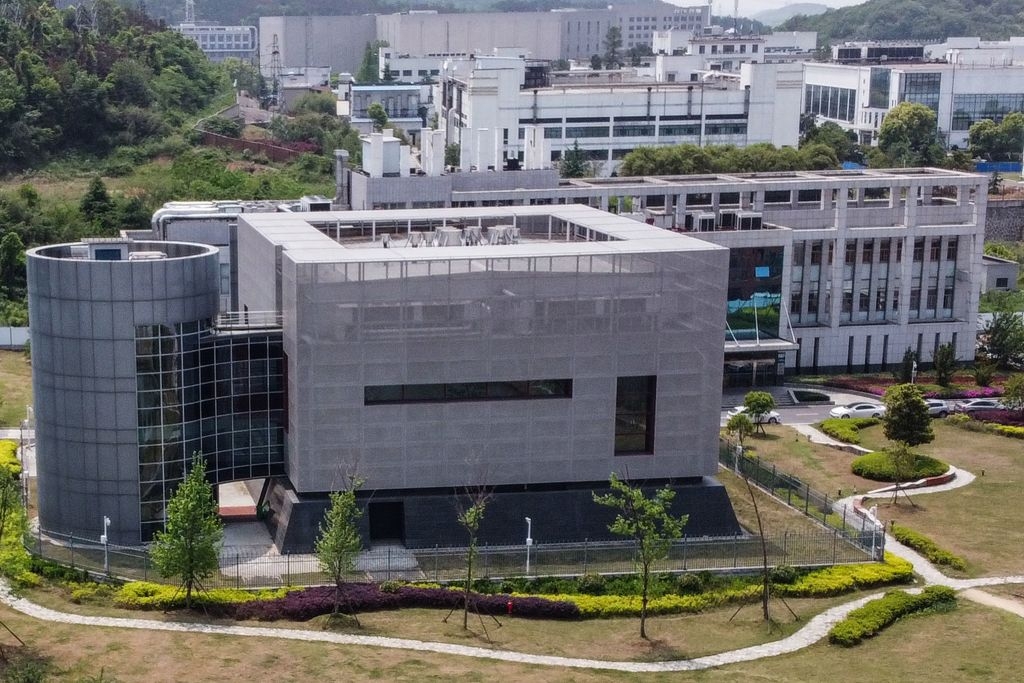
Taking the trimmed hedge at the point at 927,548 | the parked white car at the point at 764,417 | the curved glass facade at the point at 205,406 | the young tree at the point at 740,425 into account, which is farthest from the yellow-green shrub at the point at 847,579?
the parked white car at the point at 764,417

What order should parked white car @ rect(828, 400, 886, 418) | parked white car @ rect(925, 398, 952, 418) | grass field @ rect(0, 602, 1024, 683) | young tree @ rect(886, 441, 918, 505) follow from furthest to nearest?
1. parked white car @ rect(925, 398, 952, 418)
2. parked white car @ rect(828, 400, 886, 418)
3. young tree @ rect(886, 441, 918, 505)
4. grass field @ rect(0, 602, 1024, 683)

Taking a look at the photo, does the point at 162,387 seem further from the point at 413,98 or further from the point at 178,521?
the point at 413,98

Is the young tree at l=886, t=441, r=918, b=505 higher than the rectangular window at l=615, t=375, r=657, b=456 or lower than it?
lower

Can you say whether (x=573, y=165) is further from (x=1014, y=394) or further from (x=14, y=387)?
(x=14, y=387)

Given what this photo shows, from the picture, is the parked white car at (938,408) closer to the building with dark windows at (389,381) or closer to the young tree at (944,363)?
the young tree at (944,363)

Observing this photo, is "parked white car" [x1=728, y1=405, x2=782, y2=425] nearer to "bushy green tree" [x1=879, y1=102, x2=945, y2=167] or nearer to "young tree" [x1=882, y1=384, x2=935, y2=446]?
"young tree" [x1=882, y1=384, x2=935, y2=446]

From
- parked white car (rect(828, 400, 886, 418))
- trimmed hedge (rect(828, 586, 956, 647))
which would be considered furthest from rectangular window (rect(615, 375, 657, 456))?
parked white car (rect(828, 400, 886, 418))

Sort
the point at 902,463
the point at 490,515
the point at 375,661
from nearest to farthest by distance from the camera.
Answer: the point at 375,661, the point at 490,515, the point at 902,463

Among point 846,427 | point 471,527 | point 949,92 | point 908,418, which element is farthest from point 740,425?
point 949,92
